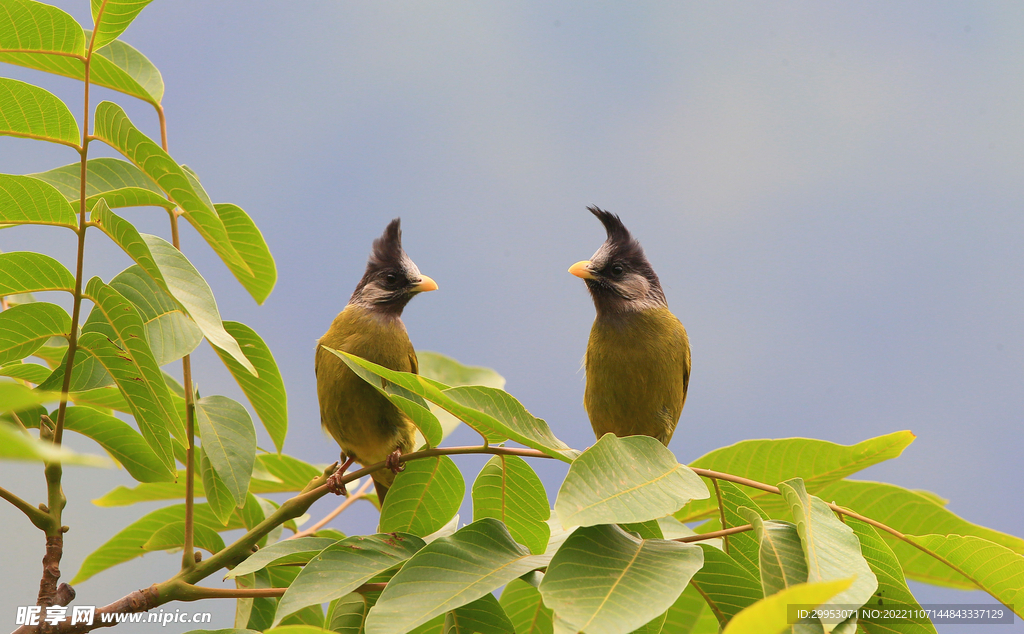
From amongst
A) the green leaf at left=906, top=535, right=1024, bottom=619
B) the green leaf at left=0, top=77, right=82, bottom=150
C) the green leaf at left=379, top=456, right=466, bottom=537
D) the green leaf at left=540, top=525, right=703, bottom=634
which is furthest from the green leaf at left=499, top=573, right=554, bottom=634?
the green leaf at left=0, top=77, right=82, bottom=150

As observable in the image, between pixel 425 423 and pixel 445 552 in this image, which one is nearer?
pixel 445 552

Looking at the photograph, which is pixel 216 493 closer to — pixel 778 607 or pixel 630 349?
pixel 630 349

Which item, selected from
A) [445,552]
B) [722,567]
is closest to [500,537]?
[445,552]

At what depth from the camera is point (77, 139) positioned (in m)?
1.78

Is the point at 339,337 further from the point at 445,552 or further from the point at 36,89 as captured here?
the point at 445,552

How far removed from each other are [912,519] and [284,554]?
1645mm

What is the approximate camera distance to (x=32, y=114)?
1.72 meters

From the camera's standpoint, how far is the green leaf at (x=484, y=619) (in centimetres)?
161

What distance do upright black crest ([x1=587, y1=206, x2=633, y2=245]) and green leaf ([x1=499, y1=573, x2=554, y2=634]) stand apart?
1.56 m

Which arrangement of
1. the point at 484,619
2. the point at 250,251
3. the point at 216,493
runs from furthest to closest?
1. the point at 250,251
2. the point at 216,493
3. the point at 484,619

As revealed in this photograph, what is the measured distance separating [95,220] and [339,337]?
145cm

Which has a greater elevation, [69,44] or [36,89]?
[69,44]

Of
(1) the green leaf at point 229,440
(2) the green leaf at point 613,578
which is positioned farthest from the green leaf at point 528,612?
(1) the green leaf at point 229,440

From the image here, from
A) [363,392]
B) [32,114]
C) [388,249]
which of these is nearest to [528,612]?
[363,392]
